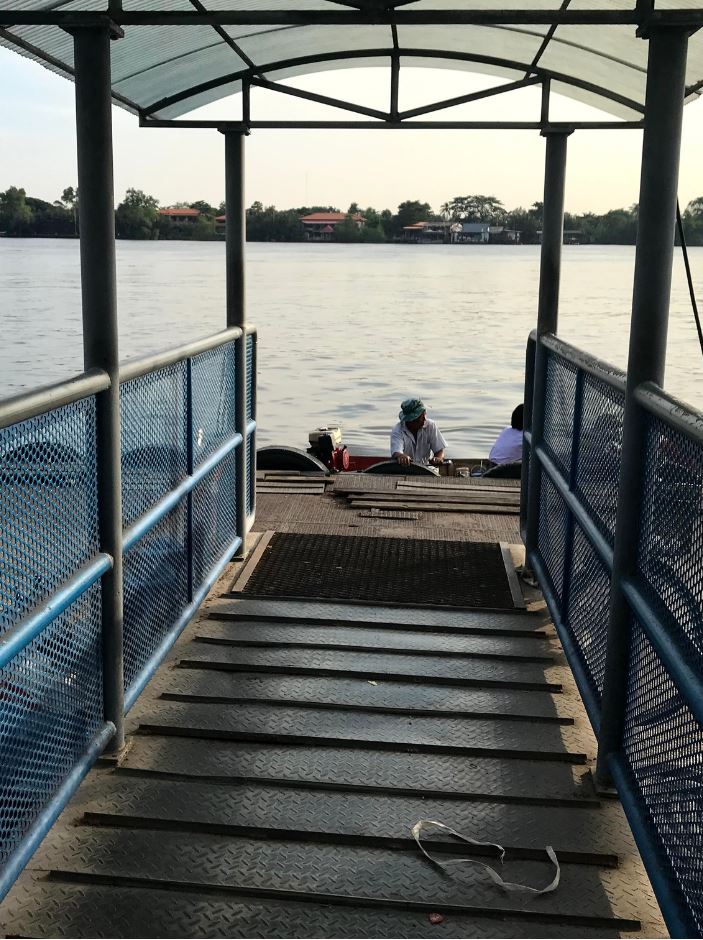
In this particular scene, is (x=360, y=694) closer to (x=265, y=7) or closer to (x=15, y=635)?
(x=15, y=635)

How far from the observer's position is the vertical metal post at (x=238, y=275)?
23.0 feet

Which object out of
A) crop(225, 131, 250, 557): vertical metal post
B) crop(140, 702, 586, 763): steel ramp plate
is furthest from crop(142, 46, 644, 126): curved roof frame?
crop(140, 702, 586, 763): steel ramp plate

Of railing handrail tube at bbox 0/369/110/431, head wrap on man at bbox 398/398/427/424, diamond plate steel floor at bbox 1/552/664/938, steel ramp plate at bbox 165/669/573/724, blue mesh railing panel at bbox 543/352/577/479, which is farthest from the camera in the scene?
head wrap on man at bbox 398/398/427/424

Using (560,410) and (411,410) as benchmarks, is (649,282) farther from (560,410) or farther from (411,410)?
(411,410)

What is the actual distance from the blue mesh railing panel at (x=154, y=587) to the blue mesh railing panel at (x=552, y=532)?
1.95 m

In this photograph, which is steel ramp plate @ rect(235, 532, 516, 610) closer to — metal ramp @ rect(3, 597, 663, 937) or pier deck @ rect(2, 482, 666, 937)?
pier deck @ rect(2, 482, 666, 937)

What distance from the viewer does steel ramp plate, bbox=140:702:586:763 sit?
457 centimetres

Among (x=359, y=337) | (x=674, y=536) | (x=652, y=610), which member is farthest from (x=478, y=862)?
(x=359, y=337)

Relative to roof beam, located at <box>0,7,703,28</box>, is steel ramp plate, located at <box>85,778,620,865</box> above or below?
below

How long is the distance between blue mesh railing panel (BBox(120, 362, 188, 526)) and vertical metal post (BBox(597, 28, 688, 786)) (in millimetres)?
1975

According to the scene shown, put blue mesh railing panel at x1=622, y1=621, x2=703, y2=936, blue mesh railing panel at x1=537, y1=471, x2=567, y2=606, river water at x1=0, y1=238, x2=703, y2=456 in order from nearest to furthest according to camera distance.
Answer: blue mesh railing panel at x1=622, y1=621, x2=703, y2=936, blue mesh railing panel at x1=537, y1=471, x2=567, y2=606, river water at x1=0, y1=238, x2=703, y2=456

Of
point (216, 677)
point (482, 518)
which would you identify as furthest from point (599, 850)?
point (482, 518)

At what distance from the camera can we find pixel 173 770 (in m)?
4.34

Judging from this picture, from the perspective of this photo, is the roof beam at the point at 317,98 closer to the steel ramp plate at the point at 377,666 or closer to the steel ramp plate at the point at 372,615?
the steel ramp plate at the point at 372,615
